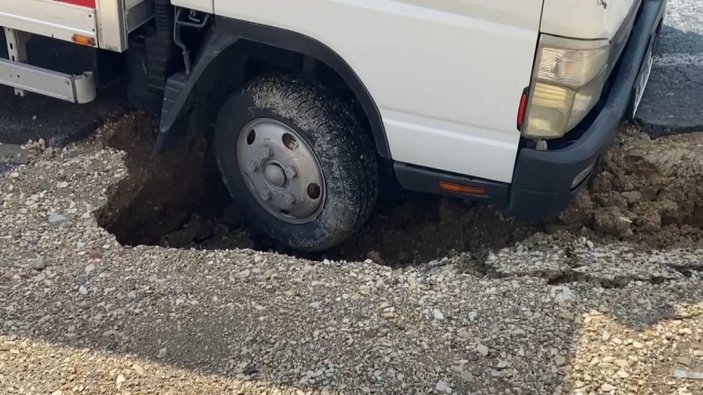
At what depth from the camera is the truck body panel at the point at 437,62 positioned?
3432mm

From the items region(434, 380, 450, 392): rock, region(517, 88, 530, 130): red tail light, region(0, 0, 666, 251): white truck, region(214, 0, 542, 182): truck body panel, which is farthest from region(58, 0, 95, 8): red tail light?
region(434, 380, 450, 392): rock

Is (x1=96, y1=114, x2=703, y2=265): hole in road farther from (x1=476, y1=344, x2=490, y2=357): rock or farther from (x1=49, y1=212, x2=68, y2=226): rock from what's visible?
(x1=476, y1=344, x2=490, y2=357): rock

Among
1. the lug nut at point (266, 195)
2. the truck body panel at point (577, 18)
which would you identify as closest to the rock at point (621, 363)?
the truck body panel at point (577, 18)

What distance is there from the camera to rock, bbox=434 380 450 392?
3.31 m

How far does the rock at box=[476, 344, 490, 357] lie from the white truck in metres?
0.73

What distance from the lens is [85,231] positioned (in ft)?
13.6

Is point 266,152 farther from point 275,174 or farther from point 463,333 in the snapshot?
point 463,333

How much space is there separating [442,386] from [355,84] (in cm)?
146

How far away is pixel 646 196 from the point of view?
14.8ft

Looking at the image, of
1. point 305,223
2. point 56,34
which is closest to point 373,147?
point 305,223

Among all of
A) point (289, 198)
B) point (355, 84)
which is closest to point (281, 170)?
point (289, 198)

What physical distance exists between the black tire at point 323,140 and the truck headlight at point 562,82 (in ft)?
3.14

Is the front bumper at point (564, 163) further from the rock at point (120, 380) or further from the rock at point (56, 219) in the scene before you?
the rock at point (56, 219)

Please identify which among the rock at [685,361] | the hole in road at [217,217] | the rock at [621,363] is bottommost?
the hole in road at [217,217]
